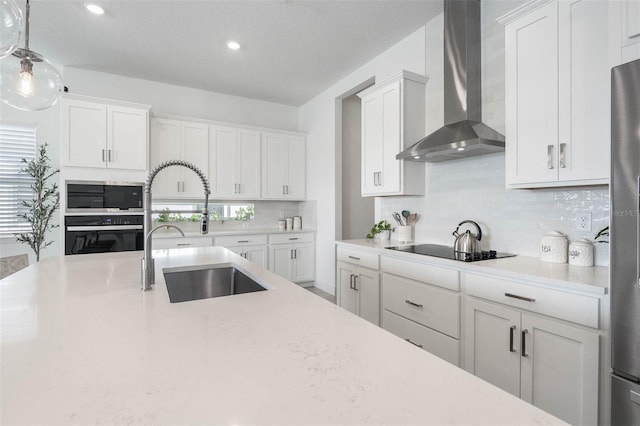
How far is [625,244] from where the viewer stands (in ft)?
4.15

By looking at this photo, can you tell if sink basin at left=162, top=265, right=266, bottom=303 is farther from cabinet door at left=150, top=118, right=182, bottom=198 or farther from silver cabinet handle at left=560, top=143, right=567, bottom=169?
cabinet door at left=150, top=118, right=182, bottom=198

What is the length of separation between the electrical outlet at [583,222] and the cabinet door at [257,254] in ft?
11.6

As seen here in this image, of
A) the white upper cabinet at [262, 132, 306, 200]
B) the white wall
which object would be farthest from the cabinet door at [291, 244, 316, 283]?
the white upper cabinet at [262, 132, 306, 200]

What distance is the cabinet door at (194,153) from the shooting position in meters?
4.31

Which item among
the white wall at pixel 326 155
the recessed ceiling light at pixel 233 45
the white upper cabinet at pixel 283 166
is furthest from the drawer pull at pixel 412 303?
the recessed ceiling light at pixel 233 45

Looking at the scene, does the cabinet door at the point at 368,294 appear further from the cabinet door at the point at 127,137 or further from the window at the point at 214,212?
the cabinet door at the point at 127,137

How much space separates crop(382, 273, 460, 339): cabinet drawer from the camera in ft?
6.79

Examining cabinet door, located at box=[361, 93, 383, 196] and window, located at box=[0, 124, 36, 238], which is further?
window, located at box=[0, 124, 36, 238]

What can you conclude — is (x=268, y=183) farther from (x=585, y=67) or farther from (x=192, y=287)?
(x=585, y=67)

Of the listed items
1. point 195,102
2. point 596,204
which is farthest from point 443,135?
point 195,102

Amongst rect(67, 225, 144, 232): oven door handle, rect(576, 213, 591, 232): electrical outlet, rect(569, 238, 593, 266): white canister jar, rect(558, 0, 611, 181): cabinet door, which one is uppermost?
rect(558, 0, 611, 181): cabinet door

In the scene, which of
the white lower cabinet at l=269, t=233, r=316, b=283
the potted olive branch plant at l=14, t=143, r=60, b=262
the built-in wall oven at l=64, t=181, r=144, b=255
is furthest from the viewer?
the white lower cabinet at l=269, t=233, r=316, b=283

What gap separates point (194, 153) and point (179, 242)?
1.24m

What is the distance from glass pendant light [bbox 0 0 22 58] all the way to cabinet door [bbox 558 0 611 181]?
2.68m
